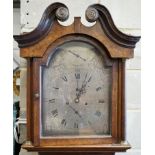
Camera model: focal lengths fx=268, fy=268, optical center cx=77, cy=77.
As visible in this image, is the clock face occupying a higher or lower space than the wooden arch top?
lower

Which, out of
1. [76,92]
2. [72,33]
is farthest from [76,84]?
[72,33]

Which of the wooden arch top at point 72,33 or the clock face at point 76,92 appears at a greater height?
the wooden arch top at point 72,33

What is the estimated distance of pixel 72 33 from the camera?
2.58 ft

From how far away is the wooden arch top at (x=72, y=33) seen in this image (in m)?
0.78

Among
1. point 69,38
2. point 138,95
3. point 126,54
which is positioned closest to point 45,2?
point 69,38

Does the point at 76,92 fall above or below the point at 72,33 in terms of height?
below

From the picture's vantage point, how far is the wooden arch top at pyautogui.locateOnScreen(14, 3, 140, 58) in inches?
30.5

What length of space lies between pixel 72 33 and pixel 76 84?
0.50 feet

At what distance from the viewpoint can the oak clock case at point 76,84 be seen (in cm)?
79

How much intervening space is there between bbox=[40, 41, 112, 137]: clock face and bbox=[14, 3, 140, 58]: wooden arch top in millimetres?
39

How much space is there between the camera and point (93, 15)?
78 cm

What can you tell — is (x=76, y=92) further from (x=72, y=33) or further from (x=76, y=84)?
(x=72, y=33)
